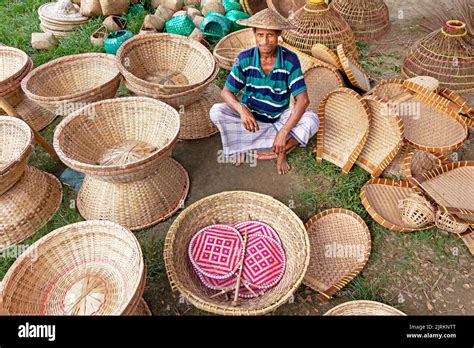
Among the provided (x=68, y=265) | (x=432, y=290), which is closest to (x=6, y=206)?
(x=68, y=265)

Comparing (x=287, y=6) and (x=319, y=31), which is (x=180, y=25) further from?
(x=319, y=31)

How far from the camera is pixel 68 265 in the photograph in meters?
2.45

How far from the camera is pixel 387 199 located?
123 inches

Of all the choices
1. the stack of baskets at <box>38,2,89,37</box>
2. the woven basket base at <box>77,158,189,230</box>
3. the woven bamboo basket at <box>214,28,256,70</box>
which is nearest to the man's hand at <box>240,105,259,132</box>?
the woven basket base at <box>77,158,189,230</box>

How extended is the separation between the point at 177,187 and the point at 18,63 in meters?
2.38

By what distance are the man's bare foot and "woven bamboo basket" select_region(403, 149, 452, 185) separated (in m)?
1.04

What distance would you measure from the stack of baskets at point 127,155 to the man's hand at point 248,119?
1.83ft

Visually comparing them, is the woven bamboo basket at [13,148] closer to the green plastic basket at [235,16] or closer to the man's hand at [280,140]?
the man's hand at [280,140]

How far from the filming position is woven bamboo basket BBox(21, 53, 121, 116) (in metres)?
3.43

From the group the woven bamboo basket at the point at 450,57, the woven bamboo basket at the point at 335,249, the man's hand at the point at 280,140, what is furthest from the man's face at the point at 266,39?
the woven bamboo basket at the point at 450,57

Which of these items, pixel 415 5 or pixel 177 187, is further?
pixel 415 5

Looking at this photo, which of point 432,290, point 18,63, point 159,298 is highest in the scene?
point 18,63
